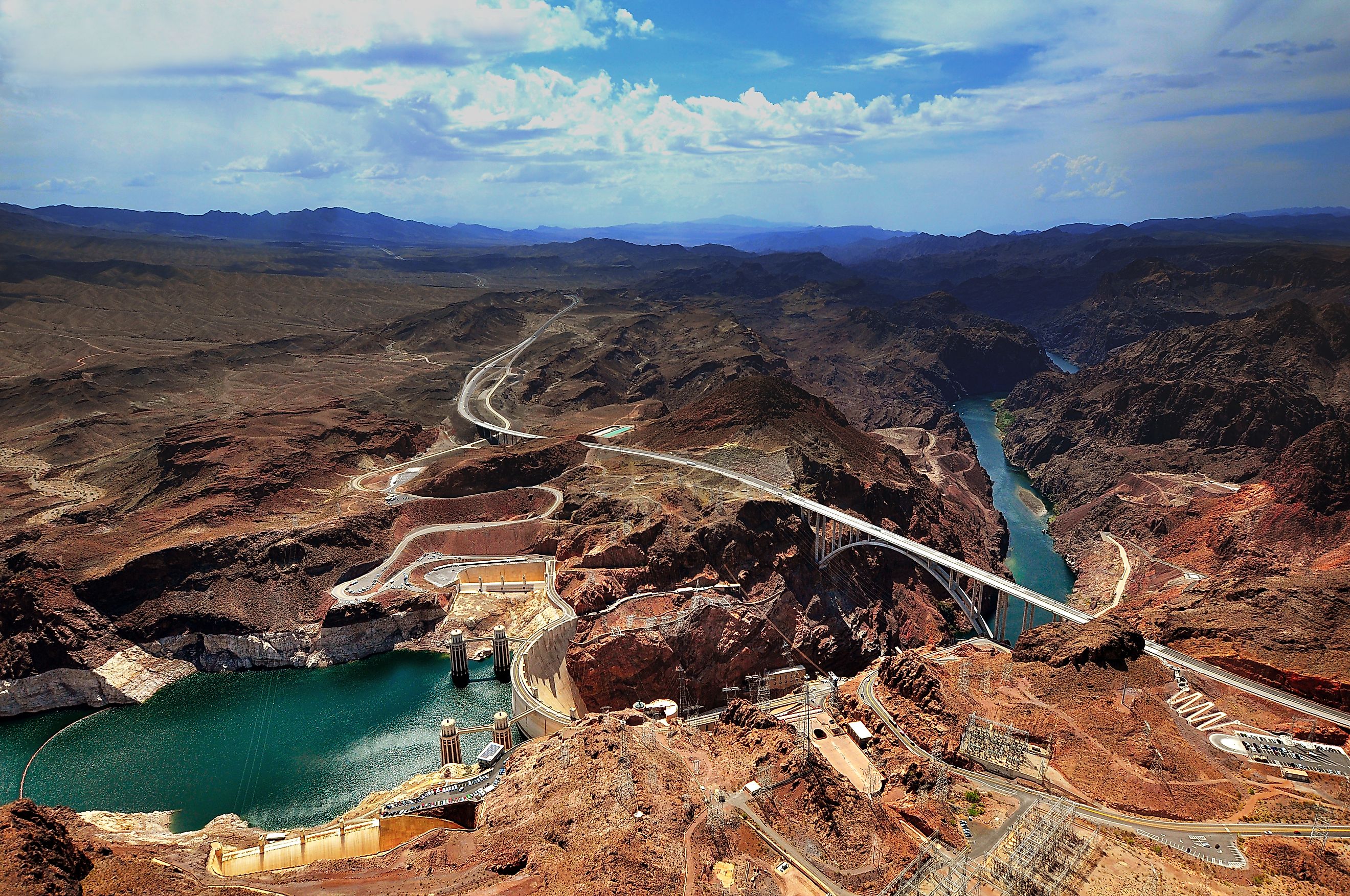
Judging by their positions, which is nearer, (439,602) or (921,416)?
(439,602)

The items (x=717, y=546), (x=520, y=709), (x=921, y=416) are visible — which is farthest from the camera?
(x=921, y=416)

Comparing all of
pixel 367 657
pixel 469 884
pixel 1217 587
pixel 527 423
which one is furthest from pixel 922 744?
pixel 527 423

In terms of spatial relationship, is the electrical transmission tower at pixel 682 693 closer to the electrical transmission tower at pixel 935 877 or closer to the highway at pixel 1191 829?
the highway at pixel 1191 829

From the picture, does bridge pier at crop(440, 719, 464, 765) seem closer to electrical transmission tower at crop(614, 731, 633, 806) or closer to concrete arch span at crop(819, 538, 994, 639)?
electrical transmission tower at crop(614, 731, 633, 806)

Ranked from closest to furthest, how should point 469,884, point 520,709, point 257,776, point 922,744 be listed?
1. point 469,884
2. point 922,744
3. point 257,776
4. point 520,709

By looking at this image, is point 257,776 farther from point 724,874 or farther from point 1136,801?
point 1136,801

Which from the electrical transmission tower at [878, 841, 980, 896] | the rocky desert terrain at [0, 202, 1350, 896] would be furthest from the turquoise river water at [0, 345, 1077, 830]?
the electrical transmission tower at [878, 841, 980, 896]
